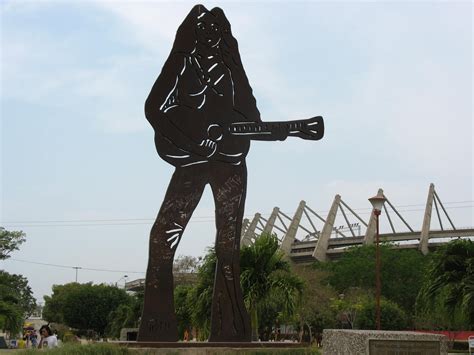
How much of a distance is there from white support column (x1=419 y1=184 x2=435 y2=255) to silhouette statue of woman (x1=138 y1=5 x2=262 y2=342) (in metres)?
54.4

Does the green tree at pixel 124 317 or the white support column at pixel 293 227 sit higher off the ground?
the white support column at pixel 293 227

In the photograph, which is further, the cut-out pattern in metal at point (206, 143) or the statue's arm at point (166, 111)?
the statue's arm at point (166, 111)

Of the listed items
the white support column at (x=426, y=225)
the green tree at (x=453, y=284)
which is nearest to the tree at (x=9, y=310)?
the green tree at (x=453, y=284)

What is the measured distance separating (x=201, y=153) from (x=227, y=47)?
2679mm

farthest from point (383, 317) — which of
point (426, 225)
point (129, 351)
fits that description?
point (426, 225)

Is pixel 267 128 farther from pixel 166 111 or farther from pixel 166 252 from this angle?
pixel 166 252

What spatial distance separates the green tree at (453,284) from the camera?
67.5 ft

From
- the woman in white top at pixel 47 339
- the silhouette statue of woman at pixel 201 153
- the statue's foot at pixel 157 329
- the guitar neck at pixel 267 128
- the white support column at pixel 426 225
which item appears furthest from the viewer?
the white support column at pixel 426 225

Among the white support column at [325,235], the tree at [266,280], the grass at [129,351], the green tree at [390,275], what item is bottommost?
the grass at [129,351]

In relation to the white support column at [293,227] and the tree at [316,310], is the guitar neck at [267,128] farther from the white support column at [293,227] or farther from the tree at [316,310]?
the white support column at [293,227]

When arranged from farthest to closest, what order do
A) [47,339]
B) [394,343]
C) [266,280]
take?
[266,280] → [47,339] → [394,343]

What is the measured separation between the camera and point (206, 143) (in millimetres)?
14750

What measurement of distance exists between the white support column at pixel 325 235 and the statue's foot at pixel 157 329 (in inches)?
2337

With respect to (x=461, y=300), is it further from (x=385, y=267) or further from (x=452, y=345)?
(x=385, y=267)
